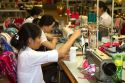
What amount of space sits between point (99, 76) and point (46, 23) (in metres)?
1.79

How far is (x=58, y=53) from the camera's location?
2123mm

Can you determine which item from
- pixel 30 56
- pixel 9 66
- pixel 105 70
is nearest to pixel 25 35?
pixel 30 56

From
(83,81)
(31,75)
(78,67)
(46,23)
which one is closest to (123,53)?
(78,67)

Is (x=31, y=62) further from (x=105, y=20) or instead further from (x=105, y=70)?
(x=105, y=20)

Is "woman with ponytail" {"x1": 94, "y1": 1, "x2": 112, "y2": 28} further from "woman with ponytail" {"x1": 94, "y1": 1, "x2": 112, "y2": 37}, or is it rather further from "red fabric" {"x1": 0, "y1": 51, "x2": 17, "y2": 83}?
"red fabric" {"x1": 0, "y1": 51, "x2": 17, "y2": 83}

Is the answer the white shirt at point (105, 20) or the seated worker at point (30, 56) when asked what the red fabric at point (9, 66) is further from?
the white shirt at point (105, 20)

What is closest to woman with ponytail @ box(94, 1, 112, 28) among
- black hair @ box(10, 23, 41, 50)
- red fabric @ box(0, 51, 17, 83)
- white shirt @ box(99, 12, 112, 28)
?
white shirt @ box(99, 12, 112, 28)

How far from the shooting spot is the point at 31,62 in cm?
210

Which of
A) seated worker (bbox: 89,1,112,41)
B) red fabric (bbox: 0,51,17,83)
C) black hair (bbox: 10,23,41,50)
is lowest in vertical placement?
red fabric (bbox: 0,51,17,83)

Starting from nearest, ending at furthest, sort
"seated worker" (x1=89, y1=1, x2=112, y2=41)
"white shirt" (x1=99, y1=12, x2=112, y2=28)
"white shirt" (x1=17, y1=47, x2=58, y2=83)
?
"white shirt" (x1=17, y1=47, x2=58, y2=83) → "seated worker" (x1=89, y1=1, x2=112, y2=41) → "white shirt" (x1=99, y1=12, x2=112, y2=28)

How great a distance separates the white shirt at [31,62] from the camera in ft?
6.85

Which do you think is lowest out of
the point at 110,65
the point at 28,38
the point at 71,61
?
the point at 71,61

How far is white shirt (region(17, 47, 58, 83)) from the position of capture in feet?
6.85

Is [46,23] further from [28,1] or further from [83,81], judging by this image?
[28,1]
